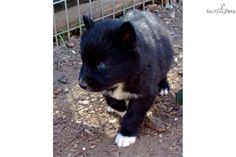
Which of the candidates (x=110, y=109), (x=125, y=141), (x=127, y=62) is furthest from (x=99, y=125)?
(x=127, y=62)

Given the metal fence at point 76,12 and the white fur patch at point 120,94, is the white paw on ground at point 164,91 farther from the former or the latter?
the metal fence at point 76,12

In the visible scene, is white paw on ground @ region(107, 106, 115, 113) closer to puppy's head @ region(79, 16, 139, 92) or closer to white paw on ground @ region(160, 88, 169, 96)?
white paw on ground @ region(160, 88, 169, 96)

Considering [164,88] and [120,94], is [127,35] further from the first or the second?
[164,88]

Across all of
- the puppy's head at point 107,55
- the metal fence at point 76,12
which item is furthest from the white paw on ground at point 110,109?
the metal fence at point 76,12
